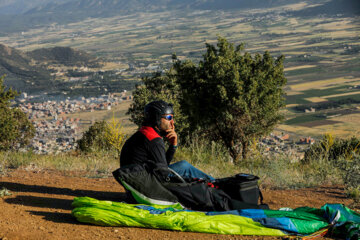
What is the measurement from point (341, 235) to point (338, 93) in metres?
59.6

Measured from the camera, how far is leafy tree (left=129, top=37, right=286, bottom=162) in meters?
15.6

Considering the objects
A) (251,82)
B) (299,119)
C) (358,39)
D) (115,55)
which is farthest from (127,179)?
(115,55)

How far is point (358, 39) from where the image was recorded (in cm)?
12350

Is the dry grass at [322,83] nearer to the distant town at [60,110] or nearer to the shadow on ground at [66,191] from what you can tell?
the distant town at [60,110]

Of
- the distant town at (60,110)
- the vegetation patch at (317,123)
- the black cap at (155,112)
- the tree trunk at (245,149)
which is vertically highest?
the black cap at (155,112)

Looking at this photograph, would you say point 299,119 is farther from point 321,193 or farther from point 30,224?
point 30,224

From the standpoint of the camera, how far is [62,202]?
5676 millimetres

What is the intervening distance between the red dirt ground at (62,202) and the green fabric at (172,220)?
6 centimetres

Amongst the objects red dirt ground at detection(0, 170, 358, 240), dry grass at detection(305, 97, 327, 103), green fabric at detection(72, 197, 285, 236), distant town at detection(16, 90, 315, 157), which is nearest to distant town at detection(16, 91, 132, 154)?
distant town at detection(16, 90, 315, 157)

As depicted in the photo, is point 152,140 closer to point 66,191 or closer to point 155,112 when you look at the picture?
point 155,112

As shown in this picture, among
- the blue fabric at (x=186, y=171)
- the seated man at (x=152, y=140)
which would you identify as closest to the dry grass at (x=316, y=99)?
the blue fabric at (x=186, y=171)

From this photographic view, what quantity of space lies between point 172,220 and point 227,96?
38.1 feet

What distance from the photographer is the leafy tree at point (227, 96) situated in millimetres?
15641

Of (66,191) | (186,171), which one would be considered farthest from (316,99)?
(66,191)
